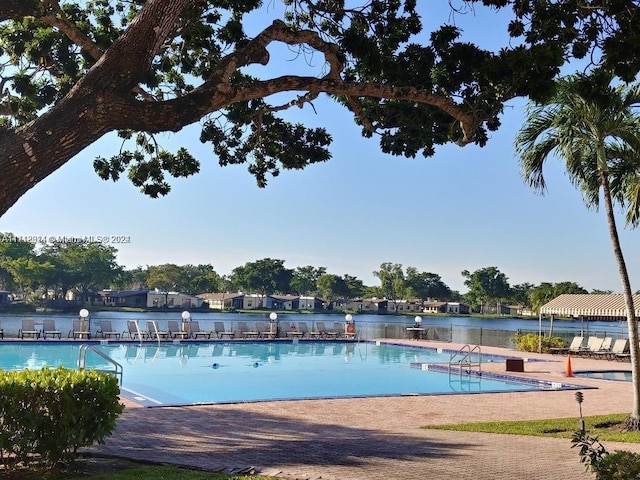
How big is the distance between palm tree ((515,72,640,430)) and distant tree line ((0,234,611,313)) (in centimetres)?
4968

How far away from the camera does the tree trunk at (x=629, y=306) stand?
440 inches

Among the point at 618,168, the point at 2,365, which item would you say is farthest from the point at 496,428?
the point at 2,365

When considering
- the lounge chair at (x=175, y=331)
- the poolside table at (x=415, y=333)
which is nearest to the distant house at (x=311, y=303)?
the poolside table at (x=415, y=333)

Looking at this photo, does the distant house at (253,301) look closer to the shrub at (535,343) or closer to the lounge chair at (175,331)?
the lounge chair at (175,331)

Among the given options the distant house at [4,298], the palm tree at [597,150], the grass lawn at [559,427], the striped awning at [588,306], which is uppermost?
the palm tree at [597,150]

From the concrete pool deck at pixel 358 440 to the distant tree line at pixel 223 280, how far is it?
4875 cm

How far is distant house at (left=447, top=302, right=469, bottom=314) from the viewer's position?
13445 centimetres

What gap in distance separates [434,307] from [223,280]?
41.5 metres

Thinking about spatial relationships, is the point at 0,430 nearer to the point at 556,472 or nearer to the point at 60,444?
the point at 60,444

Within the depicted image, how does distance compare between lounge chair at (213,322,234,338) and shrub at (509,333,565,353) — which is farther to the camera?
lounge chair at (213,322,234,338)

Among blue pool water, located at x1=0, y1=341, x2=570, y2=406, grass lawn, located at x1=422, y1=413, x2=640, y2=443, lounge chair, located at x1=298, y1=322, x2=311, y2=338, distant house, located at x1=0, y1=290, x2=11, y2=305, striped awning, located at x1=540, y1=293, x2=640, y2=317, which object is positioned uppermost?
striped awning, located at x1=540, y1=293, x2=640, y2=317

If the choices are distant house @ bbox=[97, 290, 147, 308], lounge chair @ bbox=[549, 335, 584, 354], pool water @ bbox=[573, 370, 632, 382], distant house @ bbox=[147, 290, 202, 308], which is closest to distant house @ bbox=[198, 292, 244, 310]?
distant house @ bbox=[147, 290, 202, 308]

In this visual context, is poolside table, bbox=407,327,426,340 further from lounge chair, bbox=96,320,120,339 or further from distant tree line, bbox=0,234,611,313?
distant tree line, bbox=0,234,611,313

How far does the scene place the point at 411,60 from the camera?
923 cm
